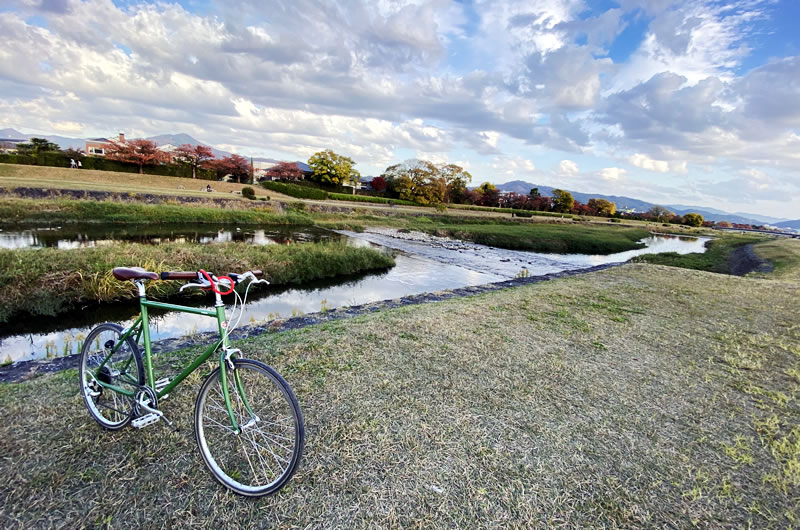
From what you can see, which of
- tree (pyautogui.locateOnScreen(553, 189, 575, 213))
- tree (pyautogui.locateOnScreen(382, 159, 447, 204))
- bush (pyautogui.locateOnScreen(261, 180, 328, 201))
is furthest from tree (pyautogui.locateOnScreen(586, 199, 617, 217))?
bush (pyautogui.locateOnScreen(261, 180, 328, 201))

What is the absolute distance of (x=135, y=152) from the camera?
134ft

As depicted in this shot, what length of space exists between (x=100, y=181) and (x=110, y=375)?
41.3 m

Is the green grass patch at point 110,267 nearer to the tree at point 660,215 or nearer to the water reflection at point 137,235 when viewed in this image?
the water reflection at point 137,235

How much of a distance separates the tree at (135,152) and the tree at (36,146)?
15.5 ft

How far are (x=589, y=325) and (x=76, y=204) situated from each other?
82.4 feet

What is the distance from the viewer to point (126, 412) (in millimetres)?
2916

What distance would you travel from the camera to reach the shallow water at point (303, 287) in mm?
6654

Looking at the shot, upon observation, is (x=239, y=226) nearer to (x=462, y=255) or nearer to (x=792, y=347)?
(x=462, y=255)

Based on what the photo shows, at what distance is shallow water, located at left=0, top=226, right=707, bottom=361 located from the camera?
262 inches

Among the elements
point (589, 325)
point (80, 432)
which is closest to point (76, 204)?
point (80, 432)

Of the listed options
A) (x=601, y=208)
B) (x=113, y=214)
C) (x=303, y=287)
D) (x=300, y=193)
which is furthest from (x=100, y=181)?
(x=601, y=208)

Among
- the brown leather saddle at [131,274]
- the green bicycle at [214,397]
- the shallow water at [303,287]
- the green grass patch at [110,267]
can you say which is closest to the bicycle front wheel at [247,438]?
the green bicycle at [214,397]

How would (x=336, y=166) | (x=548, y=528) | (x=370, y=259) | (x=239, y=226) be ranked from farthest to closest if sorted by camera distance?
(x=336, y=166), (x=239, y=226), (x=370, y=259), (x=548, y=528)

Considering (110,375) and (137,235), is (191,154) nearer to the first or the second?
(137,235)
